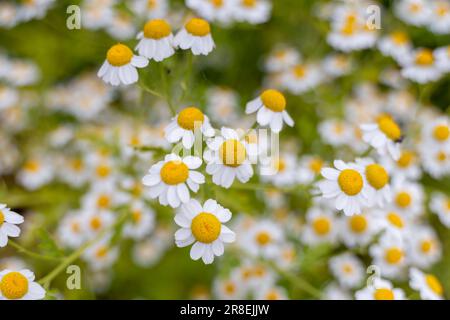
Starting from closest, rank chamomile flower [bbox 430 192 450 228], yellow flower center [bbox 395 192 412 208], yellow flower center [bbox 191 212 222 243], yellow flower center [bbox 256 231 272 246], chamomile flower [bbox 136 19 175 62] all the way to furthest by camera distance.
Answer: yellow flower center [bbox 191 212 222 243] < chamomile flower [bbox 136 19 175 62] < yellow flower center [bbox 395 192 412 208] < yellow flower center [bbox 256 231 272 246] < chamomile flower [bbox 430 192 450 228]

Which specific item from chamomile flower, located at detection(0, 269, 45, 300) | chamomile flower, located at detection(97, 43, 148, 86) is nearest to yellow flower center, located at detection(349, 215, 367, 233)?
chamomile flower, located at detection(97, 43, 148, 86)

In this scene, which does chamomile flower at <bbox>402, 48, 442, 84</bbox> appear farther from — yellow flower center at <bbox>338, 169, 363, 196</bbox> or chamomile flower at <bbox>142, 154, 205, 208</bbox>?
chamomile flower at <bbox>142, 154, 205, 208</bbox>

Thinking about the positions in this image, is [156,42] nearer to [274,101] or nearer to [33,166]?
[274,101]

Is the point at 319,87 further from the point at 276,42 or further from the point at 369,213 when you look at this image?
the point at 369,213

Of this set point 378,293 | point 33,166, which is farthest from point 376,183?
point 33,166

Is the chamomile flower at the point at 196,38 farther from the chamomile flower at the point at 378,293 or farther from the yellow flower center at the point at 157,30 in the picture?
the chamomile flower at the point at 378,293

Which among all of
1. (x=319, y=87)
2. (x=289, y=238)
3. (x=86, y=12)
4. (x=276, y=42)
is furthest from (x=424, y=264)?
(x=86, y=12)

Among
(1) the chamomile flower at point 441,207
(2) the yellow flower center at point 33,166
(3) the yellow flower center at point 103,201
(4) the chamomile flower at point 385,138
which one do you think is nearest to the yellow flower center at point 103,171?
(3) the yellow flower center at point 103,201
